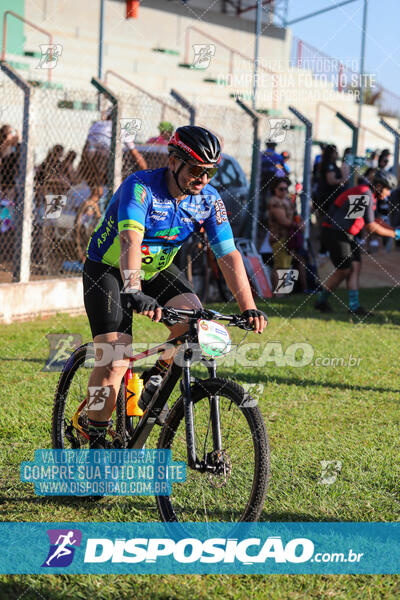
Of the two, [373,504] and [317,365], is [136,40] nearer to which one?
[317,365]

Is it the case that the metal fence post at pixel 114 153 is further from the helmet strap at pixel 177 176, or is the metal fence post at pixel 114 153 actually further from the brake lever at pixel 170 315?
the brake lever at pixel 170 315

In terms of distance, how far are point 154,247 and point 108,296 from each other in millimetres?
371

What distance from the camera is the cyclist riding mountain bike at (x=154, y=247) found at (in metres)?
3.82

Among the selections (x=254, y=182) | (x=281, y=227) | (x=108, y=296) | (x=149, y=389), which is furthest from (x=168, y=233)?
(x=254, y=182)

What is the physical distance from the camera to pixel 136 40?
28438mm

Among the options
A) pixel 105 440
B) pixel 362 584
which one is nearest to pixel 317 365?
pixel 105 440

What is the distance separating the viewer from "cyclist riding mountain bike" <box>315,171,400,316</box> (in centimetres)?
1073

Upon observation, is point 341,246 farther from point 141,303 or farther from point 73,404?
point 141,303

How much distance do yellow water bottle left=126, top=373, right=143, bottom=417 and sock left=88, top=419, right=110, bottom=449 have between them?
0.18 m

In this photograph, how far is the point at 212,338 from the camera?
3.58 metres

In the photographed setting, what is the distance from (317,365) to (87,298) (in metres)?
4.34

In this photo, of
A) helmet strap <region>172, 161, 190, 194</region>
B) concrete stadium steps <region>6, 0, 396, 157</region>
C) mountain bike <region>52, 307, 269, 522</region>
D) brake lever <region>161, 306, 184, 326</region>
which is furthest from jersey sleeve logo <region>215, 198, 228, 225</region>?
concrete stadium steps <region>6, 0, 396, 157</region>

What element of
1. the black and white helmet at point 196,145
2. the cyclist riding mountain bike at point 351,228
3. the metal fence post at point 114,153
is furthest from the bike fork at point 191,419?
the metal fence post at point 114,153

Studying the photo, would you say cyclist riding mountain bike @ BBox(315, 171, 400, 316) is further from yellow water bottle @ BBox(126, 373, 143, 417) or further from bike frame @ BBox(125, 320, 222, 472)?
bike frame @ BBox(125, 320, 222, 472)
